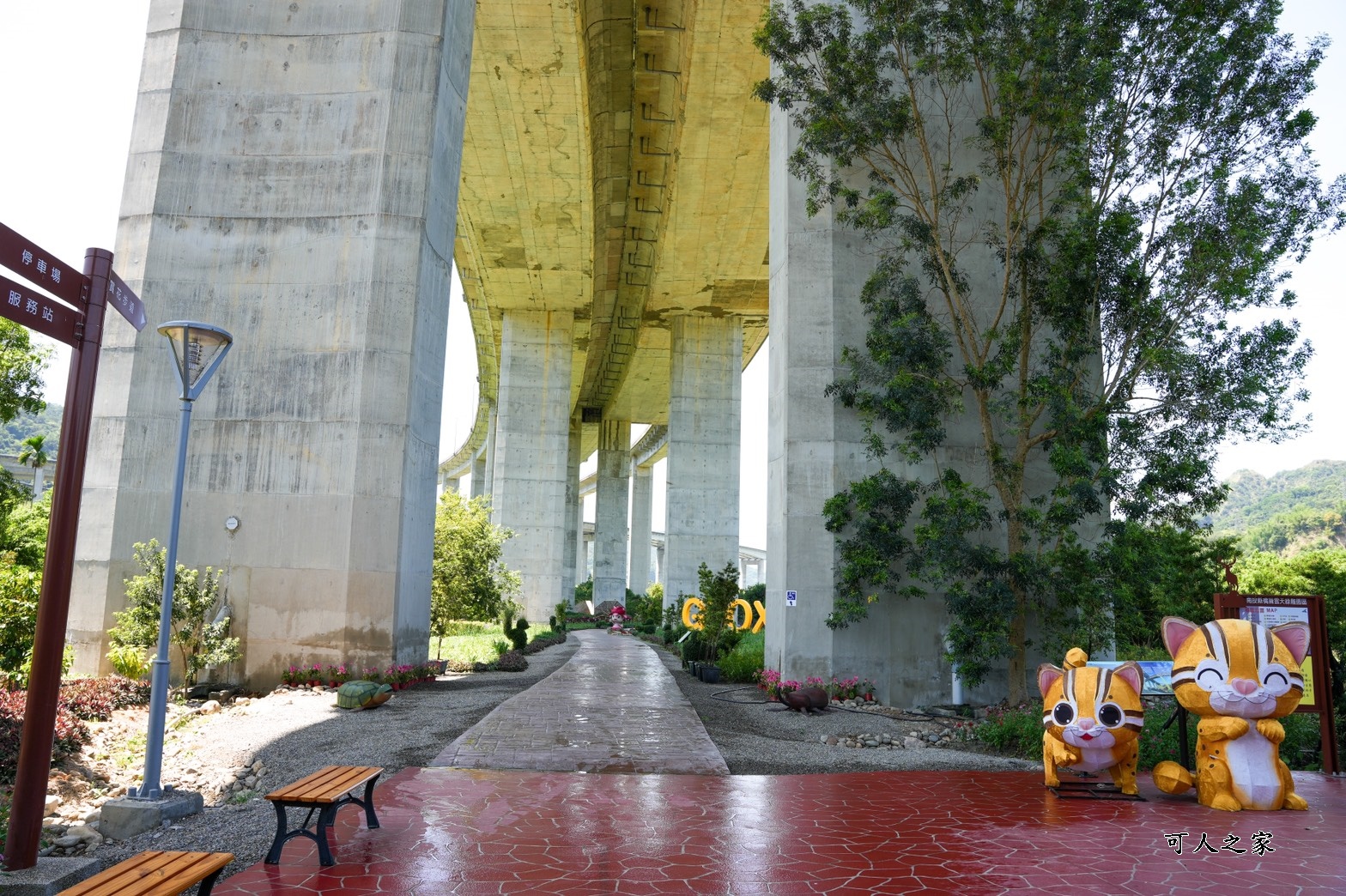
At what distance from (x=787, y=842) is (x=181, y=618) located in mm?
10197

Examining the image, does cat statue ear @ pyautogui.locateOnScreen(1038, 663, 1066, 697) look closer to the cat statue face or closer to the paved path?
the cat statue face

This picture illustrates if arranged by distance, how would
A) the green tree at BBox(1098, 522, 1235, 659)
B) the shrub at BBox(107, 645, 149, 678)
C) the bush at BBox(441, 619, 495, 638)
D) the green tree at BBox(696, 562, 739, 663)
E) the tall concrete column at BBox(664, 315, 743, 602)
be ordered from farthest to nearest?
the tall concrete column at BBox(664, 315, 743, 602), the bush at BBox(441, 619, 495, 638), the green tree at BBox(696, 562, 739, 663), the shrub at BBox(107, 645, 149, 678), the green tree at BBox(1098, 522, 1235, 659)

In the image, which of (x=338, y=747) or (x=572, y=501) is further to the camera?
(x=572, y=501)

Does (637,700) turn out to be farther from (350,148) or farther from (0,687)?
(350,148)

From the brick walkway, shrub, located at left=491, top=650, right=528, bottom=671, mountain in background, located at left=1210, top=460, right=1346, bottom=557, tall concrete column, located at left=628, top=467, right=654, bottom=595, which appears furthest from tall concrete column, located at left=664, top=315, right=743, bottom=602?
the brick walkway

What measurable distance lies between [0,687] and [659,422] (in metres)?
54.8

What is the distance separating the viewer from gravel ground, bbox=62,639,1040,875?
6.20 meters

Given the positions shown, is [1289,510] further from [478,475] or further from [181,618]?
[181,618]

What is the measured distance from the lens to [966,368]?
41.9 ft

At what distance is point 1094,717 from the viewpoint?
6855 mm

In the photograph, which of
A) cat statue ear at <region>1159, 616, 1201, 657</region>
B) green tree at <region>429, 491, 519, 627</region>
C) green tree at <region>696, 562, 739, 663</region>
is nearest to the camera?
→ cat statue ear at <region>1159, 616, 1201, 657</region>

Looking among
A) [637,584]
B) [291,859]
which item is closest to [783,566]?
[291,859]

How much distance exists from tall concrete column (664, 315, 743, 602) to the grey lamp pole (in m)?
27.4

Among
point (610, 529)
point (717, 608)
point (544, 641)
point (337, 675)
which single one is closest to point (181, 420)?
point (337, 675)
